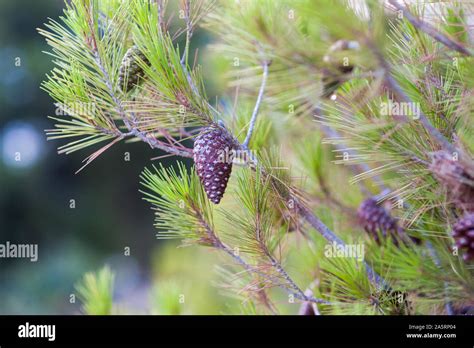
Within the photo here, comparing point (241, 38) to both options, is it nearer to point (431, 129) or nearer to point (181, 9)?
point (181, 9)

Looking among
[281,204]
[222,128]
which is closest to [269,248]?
[281,204]

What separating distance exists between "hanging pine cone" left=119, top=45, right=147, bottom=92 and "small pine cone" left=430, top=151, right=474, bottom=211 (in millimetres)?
344

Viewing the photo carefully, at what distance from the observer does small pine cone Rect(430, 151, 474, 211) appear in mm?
531

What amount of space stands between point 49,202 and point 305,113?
3207 mm

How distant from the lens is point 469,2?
0.58m

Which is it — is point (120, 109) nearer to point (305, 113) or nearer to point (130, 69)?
point (130, 69)

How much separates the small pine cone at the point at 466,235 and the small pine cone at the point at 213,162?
0.24 m

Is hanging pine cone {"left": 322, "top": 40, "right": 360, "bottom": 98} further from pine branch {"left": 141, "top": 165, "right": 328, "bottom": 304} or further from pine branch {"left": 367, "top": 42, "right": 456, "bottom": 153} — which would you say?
pine branch {"left": 141, "top": 165, "right": 328, "bottom": 304}

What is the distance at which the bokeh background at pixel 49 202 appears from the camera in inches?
124

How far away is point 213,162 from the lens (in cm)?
59

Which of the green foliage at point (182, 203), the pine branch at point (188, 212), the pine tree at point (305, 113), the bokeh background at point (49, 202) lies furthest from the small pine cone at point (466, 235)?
the bokeh background at point (49, 202)

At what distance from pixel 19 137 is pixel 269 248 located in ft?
9.27

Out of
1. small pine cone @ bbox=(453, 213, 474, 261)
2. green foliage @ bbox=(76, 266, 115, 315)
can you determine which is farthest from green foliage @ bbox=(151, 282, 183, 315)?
small pine cone @ bbox=(453, 213, 474, 261)

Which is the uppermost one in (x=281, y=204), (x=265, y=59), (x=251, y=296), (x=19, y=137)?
(x=19, y=137)
